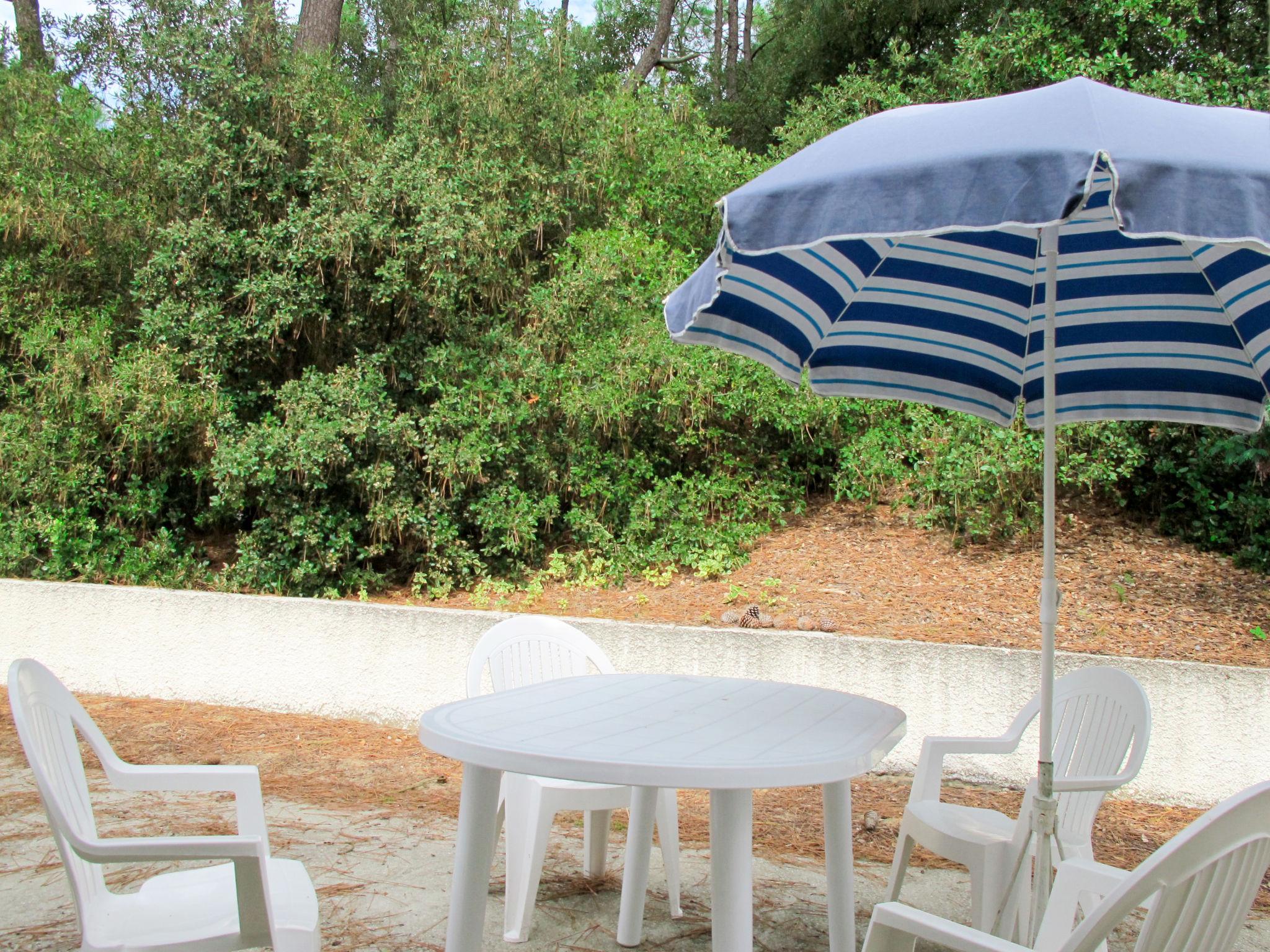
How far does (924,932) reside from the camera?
70.1 inches

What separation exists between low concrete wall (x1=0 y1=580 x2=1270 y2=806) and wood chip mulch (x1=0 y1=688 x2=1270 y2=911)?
0.15m

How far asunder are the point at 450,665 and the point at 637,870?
2.77 m

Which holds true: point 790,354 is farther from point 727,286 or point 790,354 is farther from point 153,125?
point 153,125

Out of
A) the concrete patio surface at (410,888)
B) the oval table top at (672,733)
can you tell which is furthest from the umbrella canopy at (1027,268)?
the concrete patio surface at (410,888)

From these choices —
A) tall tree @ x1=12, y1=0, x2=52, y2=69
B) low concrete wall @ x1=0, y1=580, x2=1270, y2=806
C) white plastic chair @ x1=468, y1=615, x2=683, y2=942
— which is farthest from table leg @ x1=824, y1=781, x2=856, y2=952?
tall tree @ x1=12, y1=0, x2=52, y2=69

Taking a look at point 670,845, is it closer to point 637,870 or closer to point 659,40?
point 637,870

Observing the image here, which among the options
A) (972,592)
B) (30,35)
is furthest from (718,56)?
(972,592)

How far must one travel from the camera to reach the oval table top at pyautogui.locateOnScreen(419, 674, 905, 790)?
6.61 feet

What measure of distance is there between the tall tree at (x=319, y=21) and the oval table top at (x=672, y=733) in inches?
306

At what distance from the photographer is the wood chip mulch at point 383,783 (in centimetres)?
416

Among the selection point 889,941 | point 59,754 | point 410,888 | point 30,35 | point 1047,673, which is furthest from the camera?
point 30,35

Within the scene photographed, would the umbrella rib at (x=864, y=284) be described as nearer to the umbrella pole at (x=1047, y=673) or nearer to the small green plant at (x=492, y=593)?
the umbrella pole at (x=1047, y=673)

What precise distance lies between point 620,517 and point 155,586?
337cm

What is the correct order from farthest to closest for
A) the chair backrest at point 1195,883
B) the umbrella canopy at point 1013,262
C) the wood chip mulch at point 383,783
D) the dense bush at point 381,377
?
1. the dense bush at point 381,377
2. the wood chip mulch at point 383,783
3. the umbrella canopy at point 1013,262
4. the chair backrest at point 1195,883
